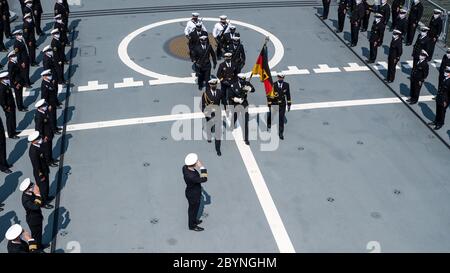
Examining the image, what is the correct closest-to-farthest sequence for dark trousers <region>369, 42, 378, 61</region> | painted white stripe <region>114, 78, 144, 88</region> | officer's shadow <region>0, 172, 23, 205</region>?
officer's shadow <region>0, 172, 23, 205</region> < painted white stripe <region>114, 78, 144, 88</region> < dark trousers <region>369, 42, 378, 61</region>

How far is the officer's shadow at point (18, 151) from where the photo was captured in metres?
15.2

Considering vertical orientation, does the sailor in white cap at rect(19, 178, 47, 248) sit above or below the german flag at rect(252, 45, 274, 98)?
below

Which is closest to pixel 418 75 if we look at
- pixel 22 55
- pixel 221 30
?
pixel 221 30

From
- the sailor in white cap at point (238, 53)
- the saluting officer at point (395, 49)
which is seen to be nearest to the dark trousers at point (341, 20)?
the saluting officer at point (395, 49)

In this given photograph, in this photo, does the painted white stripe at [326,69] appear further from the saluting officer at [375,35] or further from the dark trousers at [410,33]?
the dark trousers at [410,33]

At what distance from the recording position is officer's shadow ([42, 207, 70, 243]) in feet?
40.5

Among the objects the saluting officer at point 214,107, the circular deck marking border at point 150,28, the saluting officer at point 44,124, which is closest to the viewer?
the saluting officer at point 44,124

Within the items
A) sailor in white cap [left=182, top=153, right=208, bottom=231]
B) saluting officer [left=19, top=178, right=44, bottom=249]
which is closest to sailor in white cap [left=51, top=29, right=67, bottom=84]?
saluting officer [left=19, top=178, right=44, bottom=249]

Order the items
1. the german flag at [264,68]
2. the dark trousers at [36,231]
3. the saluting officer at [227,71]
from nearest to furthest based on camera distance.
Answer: the dark trousers at [36,231]
the german flag at [264,68]
the saluting officer at [227,71]

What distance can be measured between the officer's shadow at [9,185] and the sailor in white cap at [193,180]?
5058 mm

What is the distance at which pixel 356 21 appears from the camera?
21.5m

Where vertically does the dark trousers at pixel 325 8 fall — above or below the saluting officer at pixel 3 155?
above

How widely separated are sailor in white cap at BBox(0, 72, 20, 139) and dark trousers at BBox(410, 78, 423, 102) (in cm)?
1295

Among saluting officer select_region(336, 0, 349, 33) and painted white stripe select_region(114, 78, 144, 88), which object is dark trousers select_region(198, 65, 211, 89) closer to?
painted white stripe select_region(114, 78, 144, 88)
